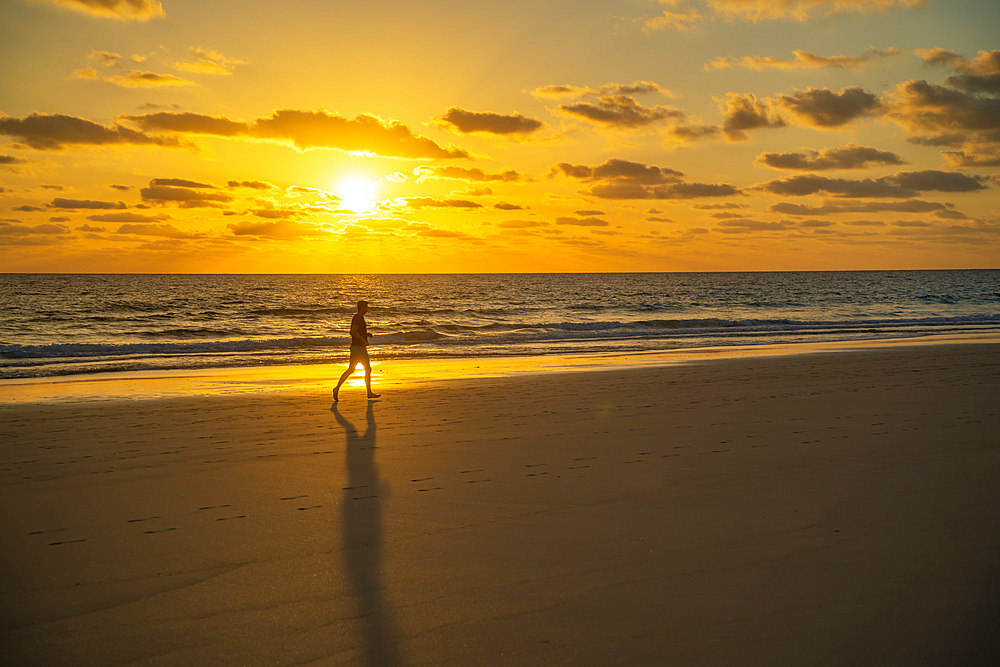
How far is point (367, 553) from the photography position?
4.14m

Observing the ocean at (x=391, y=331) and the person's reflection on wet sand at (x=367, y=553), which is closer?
the person's reflection on wet sand at (x=367, y=553)

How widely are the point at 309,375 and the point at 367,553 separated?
12.0 metres

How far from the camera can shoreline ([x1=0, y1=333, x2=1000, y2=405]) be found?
41.5 ft

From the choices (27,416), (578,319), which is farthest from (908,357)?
(578,319)

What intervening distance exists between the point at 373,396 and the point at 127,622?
7819 millimetres

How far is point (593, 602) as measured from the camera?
3.42m

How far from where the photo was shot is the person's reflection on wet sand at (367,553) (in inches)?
120

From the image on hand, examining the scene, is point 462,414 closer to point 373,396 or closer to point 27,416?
point 373,396

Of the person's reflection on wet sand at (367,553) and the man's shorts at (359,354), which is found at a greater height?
the man's shorts at (359,354)

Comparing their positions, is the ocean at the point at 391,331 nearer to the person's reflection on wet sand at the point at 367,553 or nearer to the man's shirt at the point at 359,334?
the man's shirt at the point at 359,334

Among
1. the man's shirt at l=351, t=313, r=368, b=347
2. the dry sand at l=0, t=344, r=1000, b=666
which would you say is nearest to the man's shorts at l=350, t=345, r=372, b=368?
the man's shirt at l=351, t=313, r=368, b=347

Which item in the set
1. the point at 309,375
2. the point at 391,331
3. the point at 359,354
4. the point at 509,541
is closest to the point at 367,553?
the point at 509,541

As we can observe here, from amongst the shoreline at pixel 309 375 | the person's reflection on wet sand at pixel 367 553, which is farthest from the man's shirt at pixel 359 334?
the person's reflection on wet sand at pixel 367 553

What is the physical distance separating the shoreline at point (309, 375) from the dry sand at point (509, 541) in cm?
401
